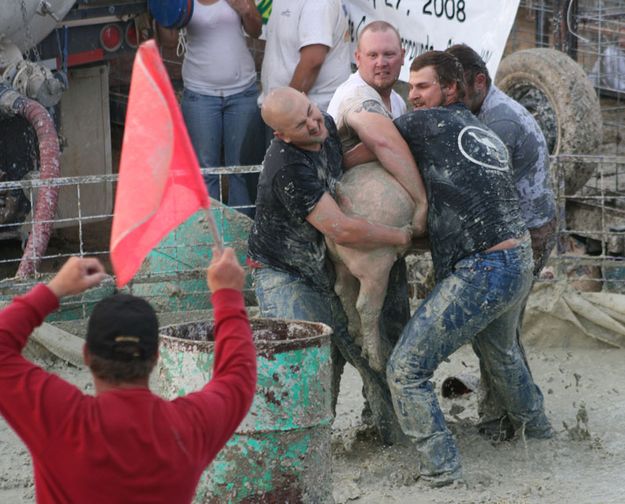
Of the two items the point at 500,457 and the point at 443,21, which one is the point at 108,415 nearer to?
the point at 500,457

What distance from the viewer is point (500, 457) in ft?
20.3

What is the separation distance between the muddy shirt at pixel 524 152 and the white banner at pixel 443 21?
215 cm

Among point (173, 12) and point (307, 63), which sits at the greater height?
point (173, 12)

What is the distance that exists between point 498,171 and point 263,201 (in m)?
1.10

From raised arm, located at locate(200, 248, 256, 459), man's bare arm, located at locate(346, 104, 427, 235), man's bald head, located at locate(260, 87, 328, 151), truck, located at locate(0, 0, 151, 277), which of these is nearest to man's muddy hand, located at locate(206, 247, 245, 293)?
raised arm, located at locate(200, 248, 256, 459)

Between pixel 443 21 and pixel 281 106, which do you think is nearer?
pixel 281 106

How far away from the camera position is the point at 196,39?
8586 mm

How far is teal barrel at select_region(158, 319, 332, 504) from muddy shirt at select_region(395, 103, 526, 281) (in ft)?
3.13

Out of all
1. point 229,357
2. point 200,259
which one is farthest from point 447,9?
point 229,357

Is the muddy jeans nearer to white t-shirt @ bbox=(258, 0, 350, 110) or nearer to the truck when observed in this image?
white t-shirt @ bbox=(258, 0, 350, 110)

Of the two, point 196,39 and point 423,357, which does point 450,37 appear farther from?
point 423,357

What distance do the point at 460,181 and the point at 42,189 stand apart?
10.6 feet

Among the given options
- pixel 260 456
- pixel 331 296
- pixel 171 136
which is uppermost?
pixel 171 136

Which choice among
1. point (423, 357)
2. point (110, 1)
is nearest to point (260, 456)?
point (423, 357)
